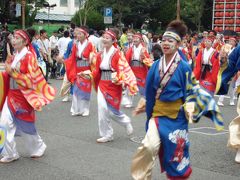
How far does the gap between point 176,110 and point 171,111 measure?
0.05 metres

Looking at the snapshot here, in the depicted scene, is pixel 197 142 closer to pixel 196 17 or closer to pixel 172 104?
pixel 172 104

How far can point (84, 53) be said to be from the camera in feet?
32.9

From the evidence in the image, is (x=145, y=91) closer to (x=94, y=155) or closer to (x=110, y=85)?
(x=94, y=155)

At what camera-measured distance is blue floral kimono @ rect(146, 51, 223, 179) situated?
4609mm

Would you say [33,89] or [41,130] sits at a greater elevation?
[33,89]

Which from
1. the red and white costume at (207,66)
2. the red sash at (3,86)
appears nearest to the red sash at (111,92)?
the red sash at (3,86)

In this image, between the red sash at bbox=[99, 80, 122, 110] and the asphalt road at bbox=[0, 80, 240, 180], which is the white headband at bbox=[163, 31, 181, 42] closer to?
the asphalt road at bbox=[0, 80, 240, 180]

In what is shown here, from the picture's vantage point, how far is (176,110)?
4707 mm

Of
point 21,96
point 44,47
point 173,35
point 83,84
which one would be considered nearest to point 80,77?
point 83,84

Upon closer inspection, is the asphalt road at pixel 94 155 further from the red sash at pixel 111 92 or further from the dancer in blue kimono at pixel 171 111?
the dancer in blue kimono at pixel 171 111

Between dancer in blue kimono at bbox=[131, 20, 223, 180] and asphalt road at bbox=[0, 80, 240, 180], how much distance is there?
0.98 metres

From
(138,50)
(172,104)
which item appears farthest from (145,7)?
(172,104)

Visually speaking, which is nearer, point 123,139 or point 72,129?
point 123,139

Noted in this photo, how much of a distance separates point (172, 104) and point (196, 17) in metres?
41.1
